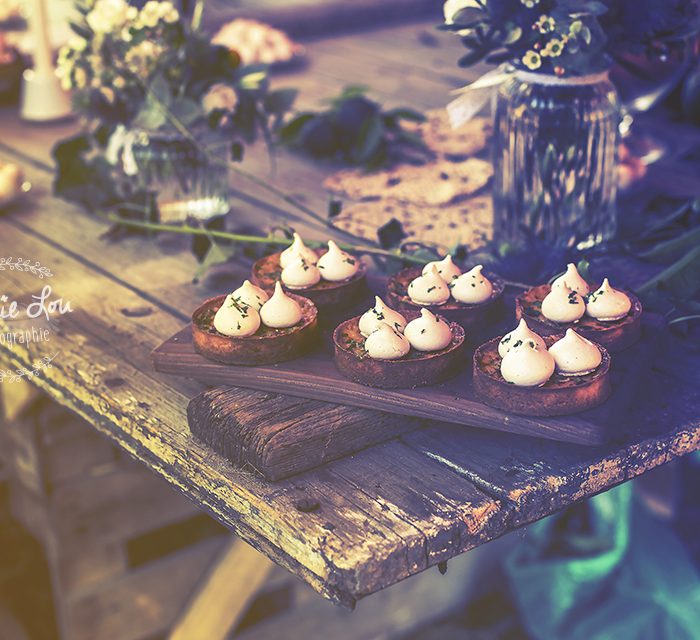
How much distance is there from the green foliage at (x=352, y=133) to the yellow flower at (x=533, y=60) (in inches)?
21.7

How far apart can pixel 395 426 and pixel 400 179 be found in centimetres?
81

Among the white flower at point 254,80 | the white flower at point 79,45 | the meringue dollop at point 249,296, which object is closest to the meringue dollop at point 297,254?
the meringue dollop at point 249,296

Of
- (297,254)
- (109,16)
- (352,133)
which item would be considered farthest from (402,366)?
(352,133)

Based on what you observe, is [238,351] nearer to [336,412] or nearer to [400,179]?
[336,412]

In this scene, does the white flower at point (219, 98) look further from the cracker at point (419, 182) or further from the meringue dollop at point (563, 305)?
the meringue dollop at point (563, 305)

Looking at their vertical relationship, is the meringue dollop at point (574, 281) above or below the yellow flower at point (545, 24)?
below

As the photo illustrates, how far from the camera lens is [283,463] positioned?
0.99m

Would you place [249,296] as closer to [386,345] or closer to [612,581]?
[386,345]

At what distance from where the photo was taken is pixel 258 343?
3.54ft

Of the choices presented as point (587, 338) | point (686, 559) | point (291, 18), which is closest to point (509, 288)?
point (587, 338)

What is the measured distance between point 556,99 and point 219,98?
0.49 metres

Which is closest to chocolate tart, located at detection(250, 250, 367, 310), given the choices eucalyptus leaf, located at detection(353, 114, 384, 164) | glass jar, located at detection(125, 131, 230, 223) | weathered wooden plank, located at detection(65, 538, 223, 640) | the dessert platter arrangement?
the dessert platter arrangement

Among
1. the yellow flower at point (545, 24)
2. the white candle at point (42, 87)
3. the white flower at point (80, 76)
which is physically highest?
the yellow flower at point (545, 24)

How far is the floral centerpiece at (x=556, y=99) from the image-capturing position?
129 centimetres
